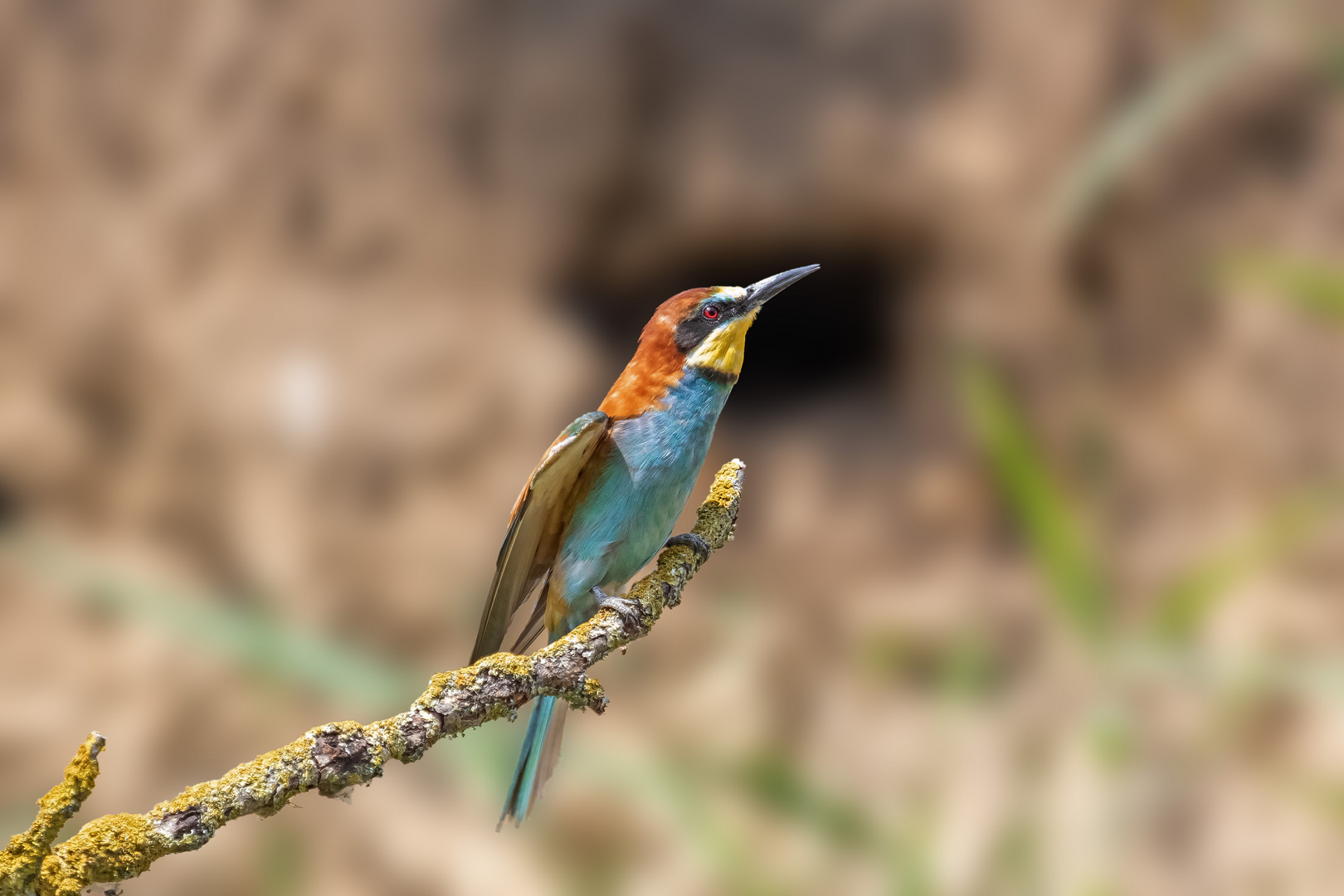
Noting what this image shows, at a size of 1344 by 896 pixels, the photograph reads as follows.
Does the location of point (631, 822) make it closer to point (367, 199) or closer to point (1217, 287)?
point (367, 199)

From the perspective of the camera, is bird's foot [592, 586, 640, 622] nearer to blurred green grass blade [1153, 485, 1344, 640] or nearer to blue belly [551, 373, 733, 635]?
blue belly [551, 373, 733, 635]

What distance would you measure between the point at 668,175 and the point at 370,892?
2127mm

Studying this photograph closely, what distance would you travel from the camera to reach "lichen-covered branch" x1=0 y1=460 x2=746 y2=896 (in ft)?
2.39

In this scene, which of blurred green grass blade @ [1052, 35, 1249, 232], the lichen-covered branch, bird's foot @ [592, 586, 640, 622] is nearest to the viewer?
the lichen-covered branch

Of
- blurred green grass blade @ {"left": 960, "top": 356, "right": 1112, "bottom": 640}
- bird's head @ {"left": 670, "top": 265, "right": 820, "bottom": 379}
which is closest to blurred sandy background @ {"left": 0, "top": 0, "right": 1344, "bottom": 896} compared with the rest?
blurred green grass blade @ {"left": 960, "top": 356, "right": 1112, "bottom": 640}

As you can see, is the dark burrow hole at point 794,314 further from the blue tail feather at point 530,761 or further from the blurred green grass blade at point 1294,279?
the blue tail feather at point 530,761

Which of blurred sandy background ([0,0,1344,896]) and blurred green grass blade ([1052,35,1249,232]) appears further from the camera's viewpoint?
blurred green grass blade ([1052,35,1249,232])

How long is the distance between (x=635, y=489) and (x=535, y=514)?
4.7 inches

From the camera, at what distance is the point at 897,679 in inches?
127

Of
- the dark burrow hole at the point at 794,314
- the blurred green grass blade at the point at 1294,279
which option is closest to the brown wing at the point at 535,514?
the dark burrow hole at the point at 794,314

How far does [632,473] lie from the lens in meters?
1.26

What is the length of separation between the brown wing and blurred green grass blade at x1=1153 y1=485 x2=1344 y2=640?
7.52ft

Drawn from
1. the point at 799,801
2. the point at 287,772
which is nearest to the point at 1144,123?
the point at 799,801

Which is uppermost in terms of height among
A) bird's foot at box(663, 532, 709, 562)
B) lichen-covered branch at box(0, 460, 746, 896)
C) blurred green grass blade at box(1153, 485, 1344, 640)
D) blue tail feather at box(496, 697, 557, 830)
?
blurred green grass blade at box(1153, 485, 1344, 640)
